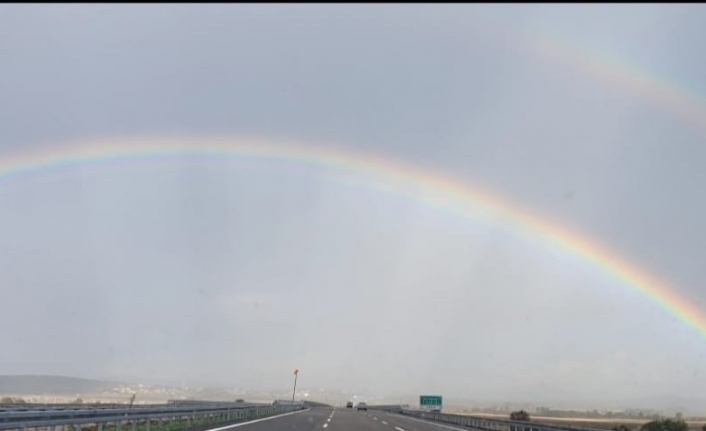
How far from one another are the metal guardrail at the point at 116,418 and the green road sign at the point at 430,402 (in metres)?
43.5

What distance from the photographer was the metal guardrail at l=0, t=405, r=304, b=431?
54.4 ft

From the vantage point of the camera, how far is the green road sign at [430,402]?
8147 cm

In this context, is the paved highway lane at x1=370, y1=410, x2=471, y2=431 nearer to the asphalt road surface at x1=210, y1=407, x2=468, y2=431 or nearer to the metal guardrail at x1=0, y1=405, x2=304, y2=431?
the asphalt road surface at x1=210, y1=407, x2=468, y2=431

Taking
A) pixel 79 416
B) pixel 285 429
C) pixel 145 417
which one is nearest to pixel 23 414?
pixel 79 416

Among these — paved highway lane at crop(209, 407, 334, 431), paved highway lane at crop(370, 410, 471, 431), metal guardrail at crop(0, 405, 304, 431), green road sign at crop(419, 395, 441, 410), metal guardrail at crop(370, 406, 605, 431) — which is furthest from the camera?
green road sign at crop(419, 395, 441, 410)

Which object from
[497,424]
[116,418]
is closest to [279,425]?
[497,424]

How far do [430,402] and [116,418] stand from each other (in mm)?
65565

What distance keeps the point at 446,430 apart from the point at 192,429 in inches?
628

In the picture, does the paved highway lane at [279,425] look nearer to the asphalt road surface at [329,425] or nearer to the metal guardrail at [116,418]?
the asphalt road surface at [329,425]

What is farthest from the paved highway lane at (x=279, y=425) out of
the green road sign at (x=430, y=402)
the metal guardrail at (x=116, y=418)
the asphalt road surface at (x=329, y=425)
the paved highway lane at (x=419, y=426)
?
the green road sign at (x=430, y=402)

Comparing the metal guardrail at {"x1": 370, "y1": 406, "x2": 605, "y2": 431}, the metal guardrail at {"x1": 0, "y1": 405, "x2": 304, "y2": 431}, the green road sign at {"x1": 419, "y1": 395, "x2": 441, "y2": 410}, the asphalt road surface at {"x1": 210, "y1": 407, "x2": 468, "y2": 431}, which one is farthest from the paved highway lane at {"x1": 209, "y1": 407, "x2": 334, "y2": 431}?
the green road sign at {"x1": 419, "y1": 395, "x2": 441, "y2": 410}

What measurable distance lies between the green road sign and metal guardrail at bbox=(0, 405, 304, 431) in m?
43.5

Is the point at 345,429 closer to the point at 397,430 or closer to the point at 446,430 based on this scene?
the point at 397,430

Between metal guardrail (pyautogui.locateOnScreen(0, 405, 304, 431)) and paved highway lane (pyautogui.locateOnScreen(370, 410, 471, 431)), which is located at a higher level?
paved highway lane (pyautogui.locateOnScreen(370, 410, 471, 431))
